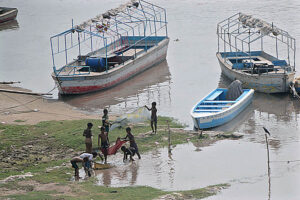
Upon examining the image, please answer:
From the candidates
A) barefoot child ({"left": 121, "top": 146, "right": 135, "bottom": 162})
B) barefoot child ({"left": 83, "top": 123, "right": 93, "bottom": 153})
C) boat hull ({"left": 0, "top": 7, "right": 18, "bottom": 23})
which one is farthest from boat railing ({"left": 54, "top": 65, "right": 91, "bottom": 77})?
boat hull ({"left": 0, "top": 7, "right": 18, "bottom": 23})

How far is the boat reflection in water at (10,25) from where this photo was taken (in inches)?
1994

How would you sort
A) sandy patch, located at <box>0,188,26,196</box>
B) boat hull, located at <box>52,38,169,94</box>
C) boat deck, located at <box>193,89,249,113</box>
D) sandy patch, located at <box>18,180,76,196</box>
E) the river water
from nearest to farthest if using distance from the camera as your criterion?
1. sandy patch, located at <box>0,188,26,196</box>
2. sandy patch, located at <box>18,180,76,196</box>
3. the river water
4. boat deck, located at <box>193,89,249,113</box>
5. boat hull, located at <box>52,38,169,94</box>

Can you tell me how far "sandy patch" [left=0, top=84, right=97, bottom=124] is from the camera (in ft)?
74.1

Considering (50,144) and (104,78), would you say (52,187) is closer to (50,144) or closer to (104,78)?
(50,144)

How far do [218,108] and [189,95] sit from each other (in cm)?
477

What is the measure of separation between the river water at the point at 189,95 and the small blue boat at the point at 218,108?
34cm

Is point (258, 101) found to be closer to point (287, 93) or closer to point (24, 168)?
point (287, 93)

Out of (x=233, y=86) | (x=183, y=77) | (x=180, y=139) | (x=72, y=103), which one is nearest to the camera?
(x=180, y=139)

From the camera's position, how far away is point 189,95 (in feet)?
88.4

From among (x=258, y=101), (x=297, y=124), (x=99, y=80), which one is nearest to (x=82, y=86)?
(x=99, y=80)

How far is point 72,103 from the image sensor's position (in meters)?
26.4

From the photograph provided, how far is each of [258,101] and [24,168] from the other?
12.1 meters

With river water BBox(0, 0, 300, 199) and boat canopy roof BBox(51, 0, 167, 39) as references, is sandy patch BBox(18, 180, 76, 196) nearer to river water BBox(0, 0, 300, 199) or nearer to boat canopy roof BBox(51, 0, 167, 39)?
river water BBox(0, 0, 300, 199)

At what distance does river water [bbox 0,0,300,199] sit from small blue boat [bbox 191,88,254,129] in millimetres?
340
